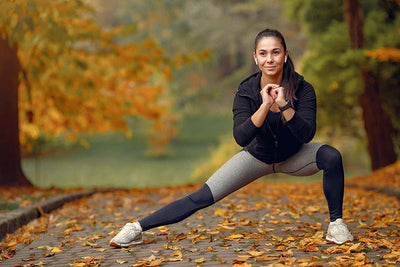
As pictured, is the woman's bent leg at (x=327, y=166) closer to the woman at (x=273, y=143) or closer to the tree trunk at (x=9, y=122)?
the woman at (x=273, y=143)

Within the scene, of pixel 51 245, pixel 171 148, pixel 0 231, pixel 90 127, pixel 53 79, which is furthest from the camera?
pixel 171 148

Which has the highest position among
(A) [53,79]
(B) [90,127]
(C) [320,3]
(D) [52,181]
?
(C) [320,3]

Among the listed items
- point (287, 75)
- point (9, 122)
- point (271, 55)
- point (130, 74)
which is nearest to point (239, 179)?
point (287, 75)

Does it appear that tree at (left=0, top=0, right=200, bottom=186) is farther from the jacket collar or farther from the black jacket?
the black jacket

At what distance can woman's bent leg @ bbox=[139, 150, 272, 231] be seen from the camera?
4680 mm

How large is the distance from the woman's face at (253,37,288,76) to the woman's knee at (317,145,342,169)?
30.9 inches

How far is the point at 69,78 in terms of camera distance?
1196cm

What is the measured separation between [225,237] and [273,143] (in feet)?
3.36

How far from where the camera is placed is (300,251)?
14.0 ft

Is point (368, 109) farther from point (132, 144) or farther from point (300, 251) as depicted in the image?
point (132, 144)

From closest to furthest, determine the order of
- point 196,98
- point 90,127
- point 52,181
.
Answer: point 90,127 → point 52,181 → point 196,98

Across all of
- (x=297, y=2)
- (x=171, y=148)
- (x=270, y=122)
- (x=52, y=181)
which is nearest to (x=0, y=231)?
(x=270, y=122)

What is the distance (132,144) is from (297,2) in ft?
87.2

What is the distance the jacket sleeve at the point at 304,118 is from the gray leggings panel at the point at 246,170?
0.28 metres
